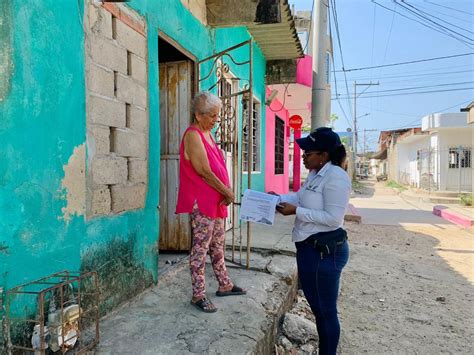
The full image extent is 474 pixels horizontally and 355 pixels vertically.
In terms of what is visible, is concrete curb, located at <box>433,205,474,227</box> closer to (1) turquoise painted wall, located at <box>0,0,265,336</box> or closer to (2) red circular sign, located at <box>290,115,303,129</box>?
(2) red circular sign, located at <box>290,115,303,129</box>

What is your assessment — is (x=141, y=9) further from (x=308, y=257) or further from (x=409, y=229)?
(x=409, y=229)

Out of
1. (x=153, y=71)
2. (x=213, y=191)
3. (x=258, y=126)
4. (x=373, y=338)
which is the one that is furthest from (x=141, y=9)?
(x=258, y=126)

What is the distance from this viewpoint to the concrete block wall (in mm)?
2340

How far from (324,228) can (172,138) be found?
2338mm

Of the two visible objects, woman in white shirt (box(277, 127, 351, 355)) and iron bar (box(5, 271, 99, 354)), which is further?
woman in white shirt (box(277, 127, 351, 355))

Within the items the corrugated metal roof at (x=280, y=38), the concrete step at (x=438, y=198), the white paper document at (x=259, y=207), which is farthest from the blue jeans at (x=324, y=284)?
the concrete step at (x=438, y=198)

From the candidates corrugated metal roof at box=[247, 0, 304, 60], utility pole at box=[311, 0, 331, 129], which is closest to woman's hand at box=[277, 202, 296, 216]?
corrugated metal roof at box=[247, 0, 304, 60]

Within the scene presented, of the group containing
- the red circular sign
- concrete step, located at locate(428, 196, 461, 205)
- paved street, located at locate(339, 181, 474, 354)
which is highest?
the red circular sign

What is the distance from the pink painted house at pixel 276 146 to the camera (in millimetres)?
8867

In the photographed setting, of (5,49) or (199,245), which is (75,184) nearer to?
(5,49)

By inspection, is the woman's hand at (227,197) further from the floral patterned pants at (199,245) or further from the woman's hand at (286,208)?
the woman's hand at (286,208)

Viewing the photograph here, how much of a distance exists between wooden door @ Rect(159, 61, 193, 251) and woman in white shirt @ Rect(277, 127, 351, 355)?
78.6 inches

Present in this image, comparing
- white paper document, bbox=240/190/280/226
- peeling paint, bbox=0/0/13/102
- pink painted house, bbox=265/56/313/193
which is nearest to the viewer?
peeling paint, bbox=0/0/13/102

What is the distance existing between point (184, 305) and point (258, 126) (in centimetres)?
552
